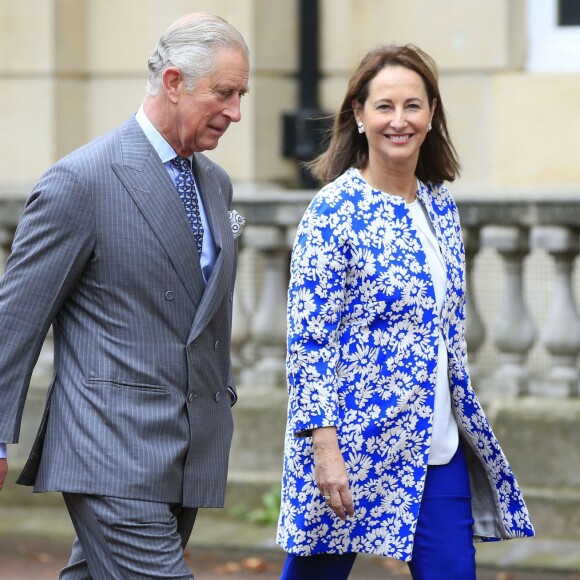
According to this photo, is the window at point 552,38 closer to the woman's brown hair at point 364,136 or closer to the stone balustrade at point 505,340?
the stone balustrade at point 505,340

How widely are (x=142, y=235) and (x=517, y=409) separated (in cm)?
340

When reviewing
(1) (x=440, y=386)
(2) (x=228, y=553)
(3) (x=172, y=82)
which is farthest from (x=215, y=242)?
(2) (x=228, y=553)

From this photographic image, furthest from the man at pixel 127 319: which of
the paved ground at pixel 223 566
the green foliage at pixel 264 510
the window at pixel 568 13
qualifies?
the window at pixel 568 13

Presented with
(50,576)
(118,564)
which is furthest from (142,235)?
(50,576)

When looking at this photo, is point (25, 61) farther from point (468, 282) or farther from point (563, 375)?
point (563, 375)

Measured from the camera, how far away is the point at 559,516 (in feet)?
22.7

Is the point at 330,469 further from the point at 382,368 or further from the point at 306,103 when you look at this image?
the point at 306,103

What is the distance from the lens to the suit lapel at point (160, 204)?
13.1 ft

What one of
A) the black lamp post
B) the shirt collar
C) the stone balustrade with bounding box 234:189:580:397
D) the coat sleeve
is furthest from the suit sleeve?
the black lamp post

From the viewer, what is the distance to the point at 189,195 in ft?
13.6

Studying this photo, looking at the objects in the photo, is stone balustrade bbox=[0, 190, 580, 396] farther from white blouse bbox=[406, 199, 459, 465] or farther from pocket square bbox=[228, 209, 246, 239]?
pocket square bbox=[228, 209, 246, 239]

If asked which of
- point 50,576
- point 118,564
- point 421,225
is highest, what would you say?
point 421,225

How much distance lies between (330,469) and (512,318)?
2.98 metres

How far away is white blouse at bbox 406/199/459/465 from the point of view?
4.43 m
